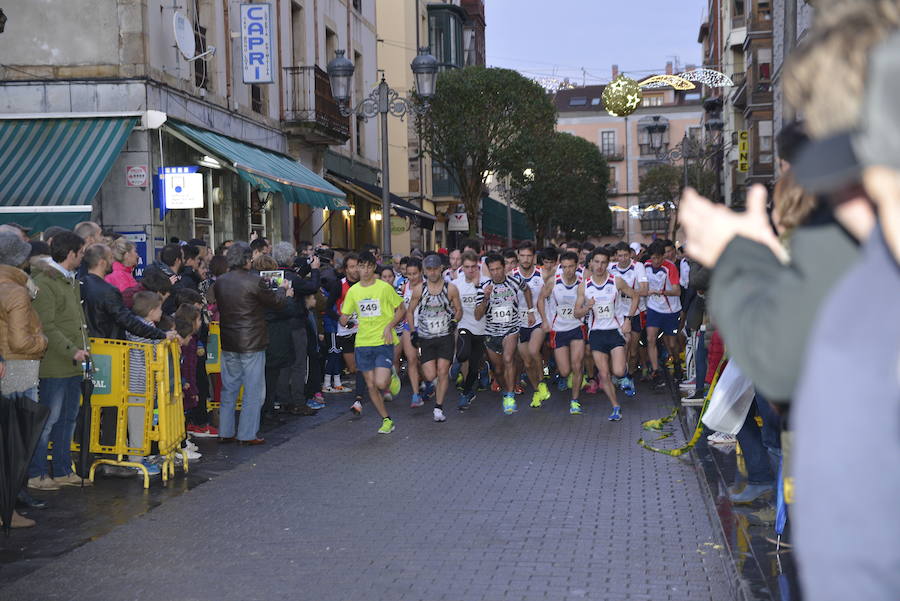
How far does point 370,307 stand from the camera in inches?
508

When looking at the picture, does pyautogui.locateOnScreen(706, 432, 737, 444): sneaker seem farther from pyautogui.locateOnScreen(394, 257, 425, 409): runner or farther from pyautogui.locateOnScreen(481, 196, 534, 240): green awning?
pyautogui.locateOnScreen(481, 196, 534, 240): green awning

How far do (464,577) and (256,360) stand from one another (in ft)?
18.9

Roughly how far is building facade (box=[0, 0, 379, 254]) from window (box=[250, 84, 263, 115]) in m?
0.03

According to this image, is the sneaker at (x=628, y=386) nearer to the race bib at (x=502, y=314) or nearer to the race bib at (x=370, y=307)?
the race bib at (x=502, y=314)

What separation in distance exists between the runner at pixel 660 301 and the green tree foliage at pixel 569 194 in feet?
152

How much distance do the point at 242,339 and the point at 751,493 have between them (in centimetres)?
547

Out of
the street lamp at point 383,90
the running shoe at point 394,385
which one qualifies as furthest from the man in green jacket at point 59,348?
the street lamp at point 383,90

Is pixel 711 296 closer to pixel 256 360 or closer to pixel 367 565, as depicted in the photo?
pixel 367 565

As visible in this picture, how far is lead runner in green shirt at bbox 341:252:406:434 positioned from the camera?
12.8 meters

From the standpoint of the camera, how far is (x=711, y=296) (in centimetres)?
242

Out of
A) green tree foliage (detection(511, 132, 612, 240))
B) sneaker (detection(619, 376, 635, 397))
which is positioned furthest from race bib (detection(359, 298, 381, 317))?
green tree foliage (detection(511, 132, 612, 240))

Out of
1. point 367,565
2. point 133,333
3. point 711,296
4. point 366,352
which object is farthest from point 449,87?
point 711,296

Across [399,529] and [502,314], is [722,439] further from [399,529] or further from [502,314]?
[502,314]

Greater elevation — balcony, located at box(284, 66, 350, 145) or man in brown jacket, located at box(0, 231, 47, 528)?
balcony, located at box(284, 66, 350, 145)
